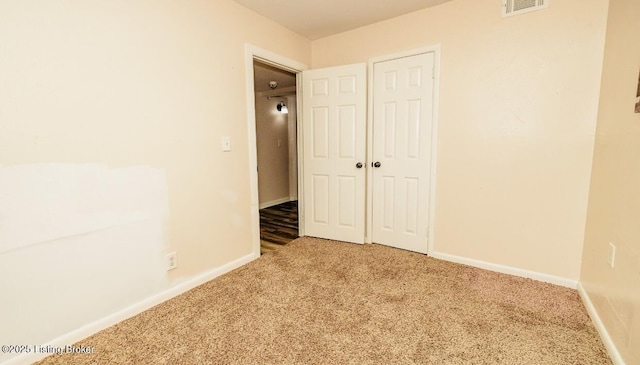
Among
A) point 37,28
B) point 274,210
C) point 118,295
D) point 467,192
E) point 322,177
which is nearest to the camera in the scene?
point 37,28

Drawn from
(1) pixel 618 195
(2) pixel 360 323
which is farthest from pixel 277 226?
(1) pixel 618 195

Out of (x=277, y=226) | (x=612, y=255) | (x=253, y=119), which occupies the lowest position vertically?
(x=277, y=226)

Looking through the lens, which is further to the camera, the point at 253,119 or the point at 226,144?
the point at 253,119

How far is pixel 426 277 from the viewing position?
7.67 ft

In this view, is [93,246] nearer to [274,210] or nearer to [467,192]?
[467,192]

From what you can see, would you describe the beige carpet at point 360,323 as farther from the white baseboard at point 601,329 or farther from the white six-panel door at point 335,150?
the white six-panel door at point 335,150

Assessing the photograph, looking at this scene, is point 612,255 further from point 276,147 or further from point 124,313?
point 276,147

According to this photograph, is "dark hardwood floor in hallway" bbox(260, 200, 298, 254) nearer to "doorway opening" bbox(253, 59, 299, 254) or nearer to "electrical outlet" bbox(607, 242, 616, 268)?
"doorway opening" bbox(253, 59, 299, 254)

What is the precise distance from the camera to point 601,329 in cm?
158

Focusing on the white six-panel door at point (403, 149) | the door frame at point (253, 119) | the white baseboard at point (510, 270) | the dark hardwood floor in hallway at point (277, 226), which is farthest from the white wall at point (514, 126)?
the dark hardwood floor in hallway at point (277, 226)

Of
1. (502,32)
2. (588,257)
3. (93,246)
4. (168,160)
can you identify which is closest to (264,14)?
(168,160)

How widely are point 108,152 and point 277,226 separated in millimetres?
2558

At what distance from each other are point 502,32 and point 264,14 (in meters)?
2.06

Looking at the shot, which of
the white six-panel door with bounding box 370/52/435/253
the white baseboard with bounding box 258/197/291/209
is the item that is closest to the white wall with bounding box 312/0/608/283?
the white six-panel door with bounding box 370/52/435/253
